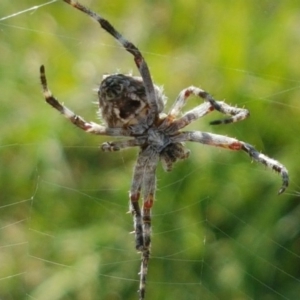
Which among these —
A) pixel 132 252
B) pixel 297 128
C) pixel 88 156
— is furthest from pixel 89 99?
pixel 297 128

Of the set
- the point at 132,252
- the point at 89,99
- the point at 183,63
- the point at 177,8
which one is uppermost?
the point at 177,8

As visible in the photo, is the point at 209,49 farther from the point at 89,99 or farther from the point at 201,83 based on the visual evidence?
the point at 89,99

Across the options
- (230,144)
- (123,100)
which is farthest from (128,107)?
(230,144)

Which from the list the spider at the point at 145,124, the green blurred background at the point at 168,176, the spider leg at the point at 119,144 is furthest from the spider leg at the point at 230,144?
the green blurred background at the point at 168,176

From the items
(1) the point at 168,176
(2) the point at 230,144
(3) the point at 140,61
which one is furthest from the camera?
(1) the point at 168,176

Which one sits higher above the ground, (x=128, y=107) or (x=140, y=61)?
(x=140, y=61)

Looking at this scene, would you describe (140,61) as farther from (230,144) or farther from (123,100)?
(230,144)
